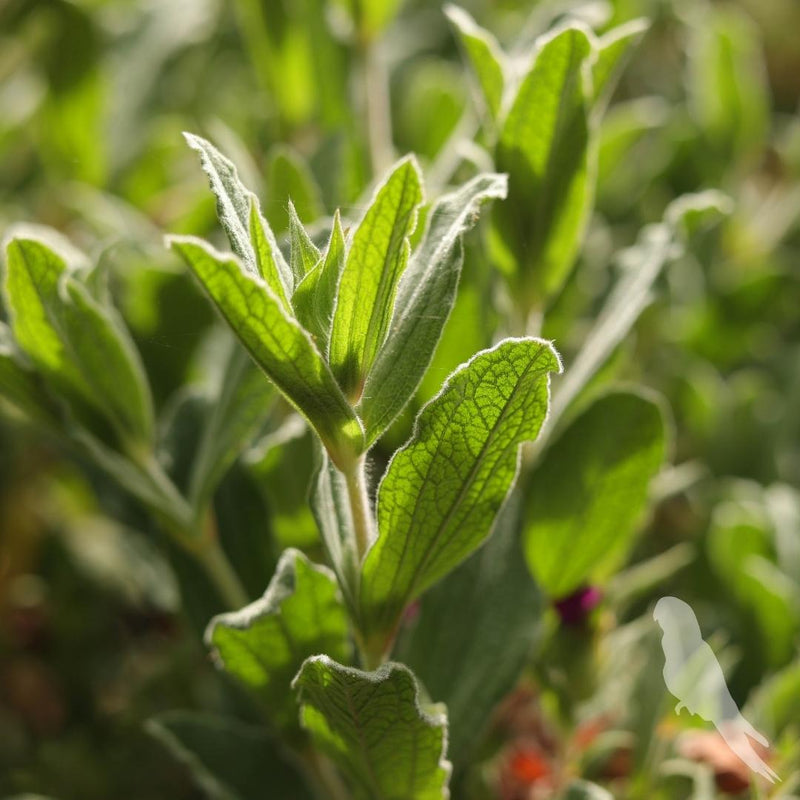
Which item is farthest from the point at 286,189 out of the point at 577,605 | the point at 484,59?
the point at 577,605

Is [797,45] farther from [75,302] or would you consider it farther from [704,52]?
[75,302]

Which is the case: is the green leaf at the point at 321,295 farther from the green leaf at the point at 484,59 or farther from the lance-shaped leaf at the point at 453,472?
the green leaf at the point at 484,59

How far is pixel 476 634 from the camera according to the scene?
2.74ft

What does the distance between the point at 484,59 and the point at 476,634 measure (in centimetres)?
45

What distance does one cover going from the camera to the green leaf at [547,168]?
0.79 meters

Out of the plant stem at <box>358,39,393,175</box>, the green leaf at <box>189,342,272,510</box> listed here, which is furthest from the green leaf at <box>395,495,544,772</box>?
the plant stem at <box>358,39,393,175</box>

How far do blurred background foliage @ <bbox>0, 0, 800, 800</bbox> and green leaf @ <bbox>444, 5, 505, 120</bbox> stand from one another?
6cm

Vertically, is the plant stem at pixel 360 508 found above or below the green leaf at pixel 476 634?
above

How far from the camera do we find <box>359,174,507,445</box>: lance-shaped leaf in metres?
0.64

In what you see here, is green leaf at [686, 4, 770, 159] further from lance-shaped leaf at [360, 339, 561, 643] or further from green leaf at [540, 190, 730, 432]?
lance-shaped leaf at [360, 339, 561, 643]

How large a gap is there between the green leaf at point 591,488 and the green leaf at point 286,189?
0.99 ft

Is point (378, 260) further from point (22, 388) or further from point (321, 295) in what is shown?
point (22, 388)

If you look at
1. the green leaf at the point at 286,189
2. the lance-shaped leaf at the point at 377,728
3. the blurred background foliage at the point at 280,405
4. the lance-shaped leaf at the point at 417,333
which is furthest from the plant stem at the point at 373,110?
the lance-shaped leaf at the point at 377,728
